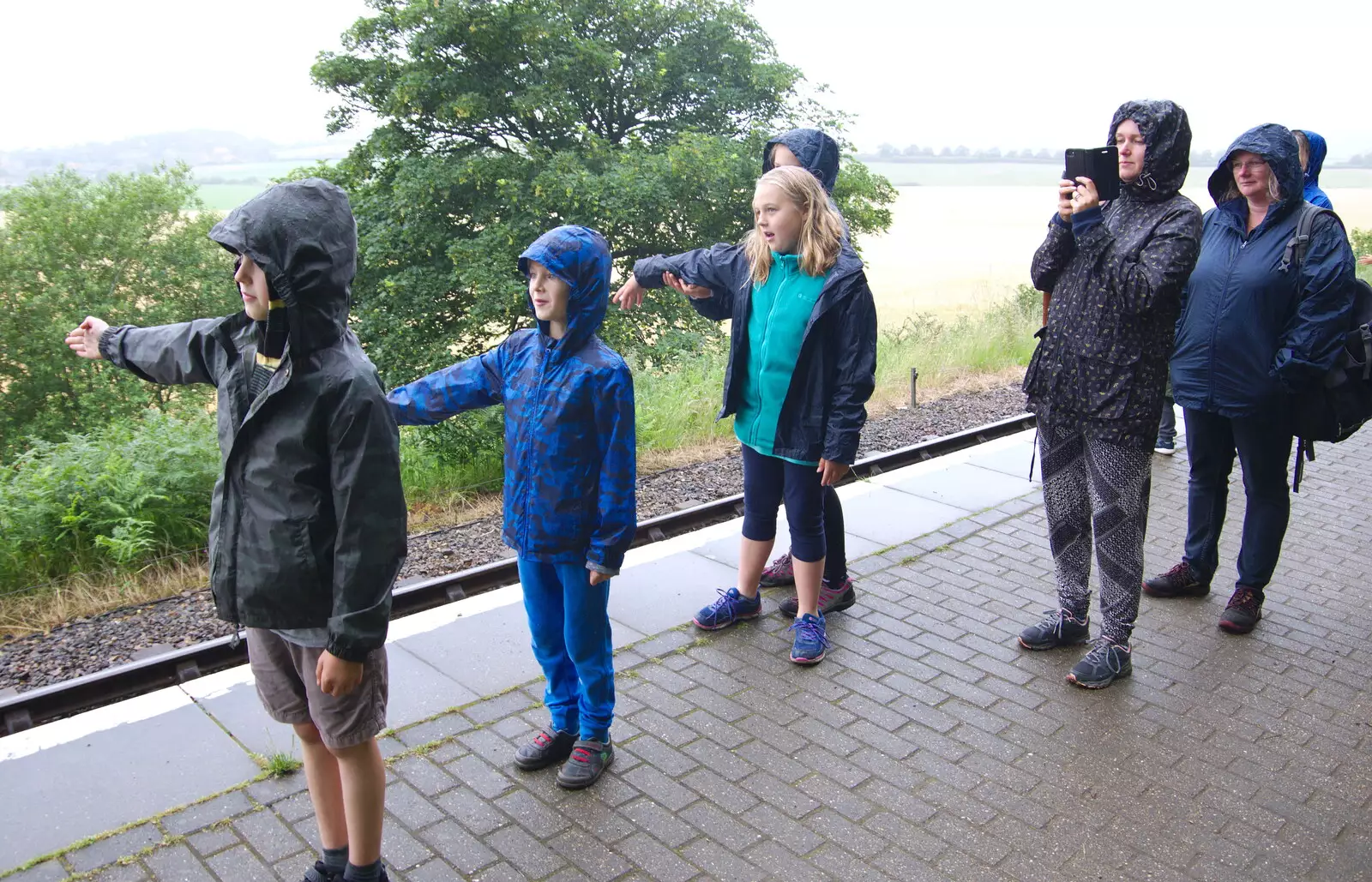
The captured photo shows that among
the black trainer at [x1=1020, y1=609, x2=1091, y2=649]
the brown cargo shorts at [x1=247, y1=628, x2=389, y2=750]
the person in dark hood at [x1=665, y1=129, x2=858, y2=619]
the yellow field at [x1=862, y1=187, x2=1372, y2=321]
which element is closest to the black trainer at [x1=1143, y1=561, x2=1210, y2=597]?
the black trainer at [x1=1020, y1=609, x2=1091, y2=649]

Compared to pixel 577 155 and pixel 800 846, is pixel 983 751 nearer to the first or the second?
pixel 800 846

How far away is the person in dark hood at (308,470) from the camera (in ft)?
8.04

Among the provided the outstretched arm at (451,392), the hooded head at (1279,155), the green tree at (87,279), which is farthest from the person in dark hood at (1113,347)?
the green tree at (87,279)

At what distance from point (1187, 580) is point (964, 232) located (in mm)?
39383

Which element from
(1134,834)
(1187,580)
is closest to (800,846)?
(1134,834)

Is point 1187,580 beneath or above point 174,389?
above

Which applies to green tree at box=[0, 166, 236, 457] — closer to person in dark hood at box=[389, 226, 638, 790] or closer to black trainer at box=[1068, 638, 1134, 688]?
person in dark hood at box=[389, 226, 638, 790]

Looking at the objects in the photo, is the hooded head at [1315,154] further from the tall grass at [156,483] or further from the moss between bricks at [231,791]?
the tall grass at [156,483]

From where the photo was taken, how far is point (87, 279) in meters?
20.3

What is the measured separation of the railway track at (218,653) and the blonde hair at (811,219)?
2.05m

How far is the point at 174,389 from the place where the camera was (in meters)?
18.1

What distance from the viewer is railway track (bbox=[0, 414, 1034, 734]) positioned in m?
3.87

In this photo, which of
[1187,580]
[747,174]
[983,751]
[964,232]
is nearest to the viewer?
[983,751]

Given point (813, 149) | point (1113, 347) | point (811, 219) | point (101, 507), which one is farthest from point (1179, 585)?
point (101, 507)
